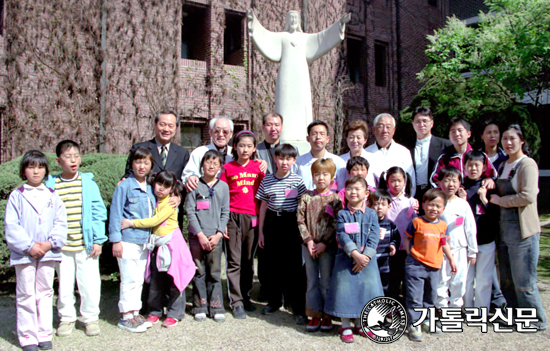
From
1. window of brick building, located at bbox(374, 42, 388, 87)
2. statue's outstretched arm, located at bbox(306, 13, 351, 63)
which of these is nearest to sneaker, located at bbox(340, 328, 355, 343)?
statue's outstretched arm, located at bbox(306, 13, 351, 63)

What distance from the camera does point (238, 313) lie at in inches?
159

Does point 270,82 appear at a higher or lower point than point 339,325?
higher

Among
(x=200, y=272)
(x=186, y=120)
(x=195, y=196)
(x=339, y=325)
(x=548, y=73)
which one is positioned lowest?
(x=339, y=325)

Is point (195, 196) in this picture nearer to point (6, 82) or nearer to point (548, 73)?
point (6, 82)

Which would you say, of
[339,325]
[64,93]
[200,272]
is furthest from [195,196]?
[64,93]

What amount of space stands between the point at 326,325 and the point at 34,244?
7.73 feet

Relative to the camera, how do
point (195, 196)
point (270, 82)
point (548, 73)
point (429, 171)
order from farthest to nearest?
1. point (270, 82)
2. point (548, 73)
3. point (429, 171)
4. point (195, 196)

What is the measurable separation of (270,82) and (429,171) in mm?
9006

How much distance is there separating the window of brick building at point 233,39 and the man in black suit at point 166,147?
28.2 ft

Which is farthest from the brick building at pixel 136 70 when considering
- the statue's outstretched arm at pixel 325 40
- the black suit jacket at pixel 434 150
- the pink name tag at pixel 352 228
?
the pink name tag at pixel 352 228

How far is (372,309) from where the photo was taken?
3492 mm

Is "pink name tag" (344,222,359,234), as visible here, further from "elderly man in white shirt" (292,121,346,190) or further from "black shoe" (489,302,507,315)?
"black shoe" (489,302,507,315)

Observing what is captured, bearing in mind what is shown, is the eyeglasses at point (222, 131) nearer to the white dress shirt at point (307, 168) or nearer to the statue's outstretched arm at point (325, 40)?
the white dress shirt at point (307, 168)

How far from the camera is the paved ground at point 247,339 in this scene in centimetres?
337
